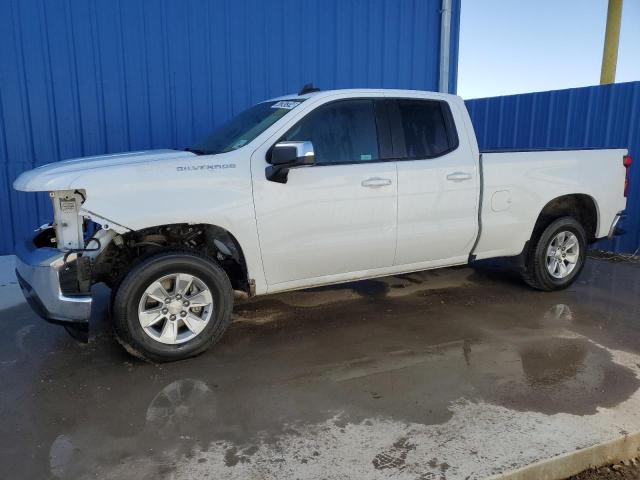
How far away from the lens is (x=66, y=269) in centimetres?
362

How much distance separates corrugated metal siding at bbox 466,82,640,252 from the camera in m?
7.51

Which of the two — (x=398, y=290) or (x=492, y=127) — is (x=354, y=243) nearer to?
(x=398, y=290)

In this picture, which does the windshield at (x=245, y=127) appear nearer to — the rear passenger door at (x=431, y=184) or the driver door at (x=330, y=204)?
the driver door at (x=330, y=204)

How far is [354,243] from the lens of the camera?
4.41 meters

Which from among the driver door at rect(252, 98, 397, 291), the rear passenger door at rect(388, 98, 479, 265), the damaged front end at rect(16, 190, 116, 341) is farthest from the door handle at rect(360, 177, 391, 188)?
the damaged front end at rect(16, 190, 116, 341)

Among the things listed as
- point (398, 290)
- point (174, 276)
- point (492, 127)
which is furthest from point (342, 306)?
point (492, 127)

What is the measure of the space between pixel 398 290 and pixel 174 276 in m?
2.82

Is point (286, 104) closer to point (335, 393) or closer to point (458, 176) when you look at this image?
point (458, 176)

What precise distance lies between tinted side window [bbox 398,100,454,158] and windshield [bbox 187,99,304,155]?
1.02 meters

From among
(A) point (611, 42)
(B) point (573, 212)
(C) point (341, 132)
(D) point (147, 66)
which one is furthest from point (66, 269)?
(A) point (611, 42)

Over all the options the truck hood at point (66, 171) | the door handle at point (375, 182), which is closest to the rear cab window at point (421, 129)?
the door handle at point (375, 182)

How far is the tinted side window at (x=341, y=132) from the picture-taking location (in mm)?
4285

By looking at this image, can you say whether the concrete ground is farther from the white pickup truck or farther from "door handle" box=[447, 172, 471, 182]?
"door handle" box=[447, 172, 471, 182]

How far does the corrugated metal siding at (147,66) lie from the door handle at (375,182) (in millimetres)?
3756
